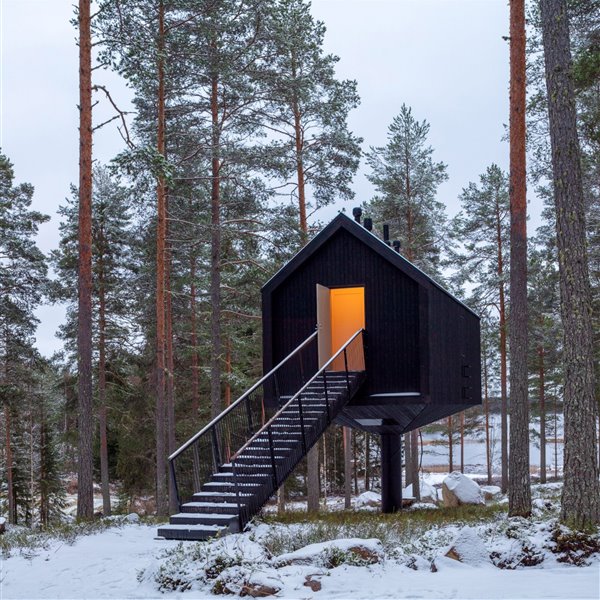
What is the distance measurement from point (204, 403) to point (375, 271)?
15621 millimetres

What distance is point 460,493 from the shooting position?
832 inches

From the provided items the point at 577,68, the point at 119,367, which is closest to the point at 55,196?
the point at 119,367

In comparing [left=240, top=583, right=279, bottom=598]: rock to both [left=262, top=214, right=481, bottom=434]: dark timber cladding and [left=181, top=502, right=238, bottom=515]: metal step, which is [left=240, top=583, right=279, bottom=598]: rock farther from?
[left=262, top=214, right=481, bottom=434]: dark timber cladding

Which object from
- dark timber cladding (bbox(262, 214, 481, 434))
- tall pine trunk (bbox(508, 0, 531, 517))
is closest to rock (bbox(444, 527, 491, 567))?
tall pine trunk (bbox(508, 0, 531, 517))

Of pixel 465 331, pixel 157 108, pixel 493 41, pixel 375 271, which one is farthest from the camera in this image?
pixel 157 108

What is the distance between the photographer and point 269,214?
1919cm

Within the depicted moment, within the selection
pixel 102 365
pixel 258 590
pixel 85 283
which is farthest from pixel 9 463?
pixel 258 590

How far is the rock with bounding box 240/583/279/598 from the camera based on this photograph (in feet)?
22.1

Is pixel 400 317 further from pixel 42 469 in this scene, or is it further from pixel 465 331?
pixel 42 469

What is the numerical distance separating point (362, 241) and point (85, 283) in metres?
5.50

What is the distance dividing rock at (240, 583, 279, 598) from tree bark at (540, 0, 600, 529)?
13.4 ft

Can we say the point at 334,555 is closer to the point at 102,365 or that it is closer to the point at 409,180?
the point at 102,365

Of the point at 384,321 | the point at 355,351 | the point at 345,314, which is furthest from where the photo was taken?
the point at 345,314

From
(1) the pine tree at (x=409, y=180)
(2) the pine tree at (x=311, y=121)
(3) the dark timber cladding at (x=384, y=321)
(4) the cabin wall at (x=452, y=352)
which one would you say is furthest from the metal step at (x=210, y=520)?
(1) the pine tree at (x=409, y=180)
